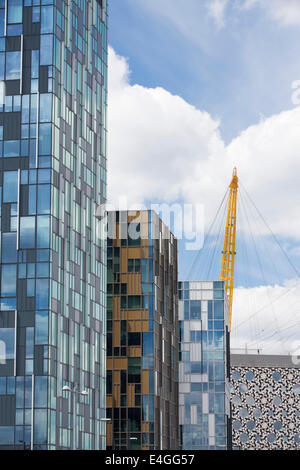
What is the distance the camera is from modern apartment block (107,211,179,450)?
11069 cm

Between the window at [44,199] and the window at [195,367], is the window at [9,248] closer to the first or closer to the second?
the window at [44,199]

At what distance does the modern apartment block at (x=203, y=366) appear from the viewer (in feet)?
437

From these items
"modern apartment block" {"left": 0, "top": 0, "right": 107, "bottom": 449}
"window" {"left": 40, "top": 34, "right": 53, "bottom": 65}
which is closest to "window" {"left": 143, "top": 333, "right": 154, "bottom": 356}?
"modern apartment block" {"left": 0, "top": 0, "right": 107, "bottom": 449}

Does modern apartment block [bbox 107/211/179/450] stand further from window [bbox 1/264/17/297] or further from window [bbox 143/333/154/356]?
window [bbox 1/264/17/297]

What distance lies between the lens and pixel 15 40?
91812 mm

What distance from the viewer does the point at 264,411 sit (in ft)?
614

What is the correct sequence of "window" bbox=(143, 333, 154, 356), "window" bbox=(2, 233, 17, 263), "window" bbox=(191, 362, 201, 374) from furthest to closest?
"window" bbox=(191, 362, 201, 374), "window" bbox=(143, 333, 154, 356), "window" bbox=(2, 233, 17, 263)

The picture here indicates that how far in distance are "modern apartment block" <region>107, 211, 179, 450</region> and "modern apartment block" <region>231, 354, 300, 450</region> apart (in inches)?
2784

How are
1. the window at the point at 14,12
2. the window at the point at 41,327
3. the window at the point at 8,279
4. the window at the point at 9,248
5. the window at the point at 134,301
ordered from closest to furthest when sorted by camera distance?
the window at the point at 41,327
the window at the point at 8,279
the window at the point at 9,248
the window at the point at 14,12
the window at the point at 134,301

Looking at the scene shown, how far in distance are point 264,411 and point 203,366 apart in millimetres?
57217

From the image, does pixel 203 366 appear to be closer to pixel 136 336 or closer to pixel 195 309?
pixel 195 309

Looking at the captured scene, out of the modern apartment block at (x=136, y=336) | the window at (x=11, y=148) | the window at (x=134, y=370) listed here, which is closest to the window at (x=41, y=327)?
the window at (x=11, y=148)

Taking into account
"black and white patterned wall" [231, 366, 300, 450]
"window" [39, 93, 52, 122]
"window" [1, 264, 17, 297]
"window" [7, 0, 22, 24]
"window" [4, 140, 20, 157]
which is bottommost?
"black and white patterned wall" [231, 366, 300, 450]

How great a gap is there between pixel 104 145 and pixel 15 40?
1822 centimetres
